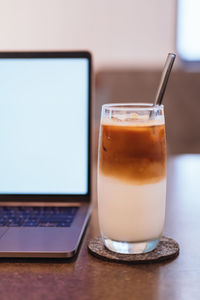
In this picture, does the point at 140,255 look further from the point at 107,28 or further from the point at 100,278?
the point at 107,28

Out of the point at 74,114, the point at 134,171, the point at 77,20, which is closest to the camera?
the point at 134,171

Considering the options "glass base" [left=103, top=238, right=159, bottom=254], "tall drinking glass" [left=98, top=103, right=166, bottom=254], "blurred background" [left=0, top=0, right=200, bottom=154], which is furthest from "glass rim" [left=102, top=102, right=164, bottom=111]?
"blurred background" [left=0, top=0, right=200, bottom=154]

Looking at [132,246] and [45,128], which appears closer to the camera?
[132,246]

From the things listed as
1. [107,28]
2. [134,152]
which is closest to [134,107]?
[134,152]

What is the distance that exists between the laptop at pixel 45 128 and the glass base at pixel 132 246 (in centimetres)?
22

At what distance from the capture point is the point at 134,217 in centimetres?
43

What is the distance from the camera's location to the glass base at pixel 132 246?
0.43m

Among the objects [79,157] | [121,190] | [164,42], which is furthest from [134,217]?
[164,42]

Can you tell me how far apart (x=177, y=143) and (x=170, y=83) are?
0.93 ft

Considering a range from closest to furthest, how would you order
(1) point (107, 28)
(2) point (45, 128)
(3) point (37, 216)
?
(3) point (37, 216), (2) point (45, 128), (1) point (107, 28)

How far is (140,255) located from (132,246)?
0.01m

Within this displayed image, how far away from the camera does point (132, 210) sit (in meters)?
0.43

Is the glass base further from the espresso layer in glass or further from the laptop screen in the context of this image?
the laptop screen

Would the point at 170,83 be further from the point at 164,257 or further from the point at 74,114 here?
the point at 164,257
